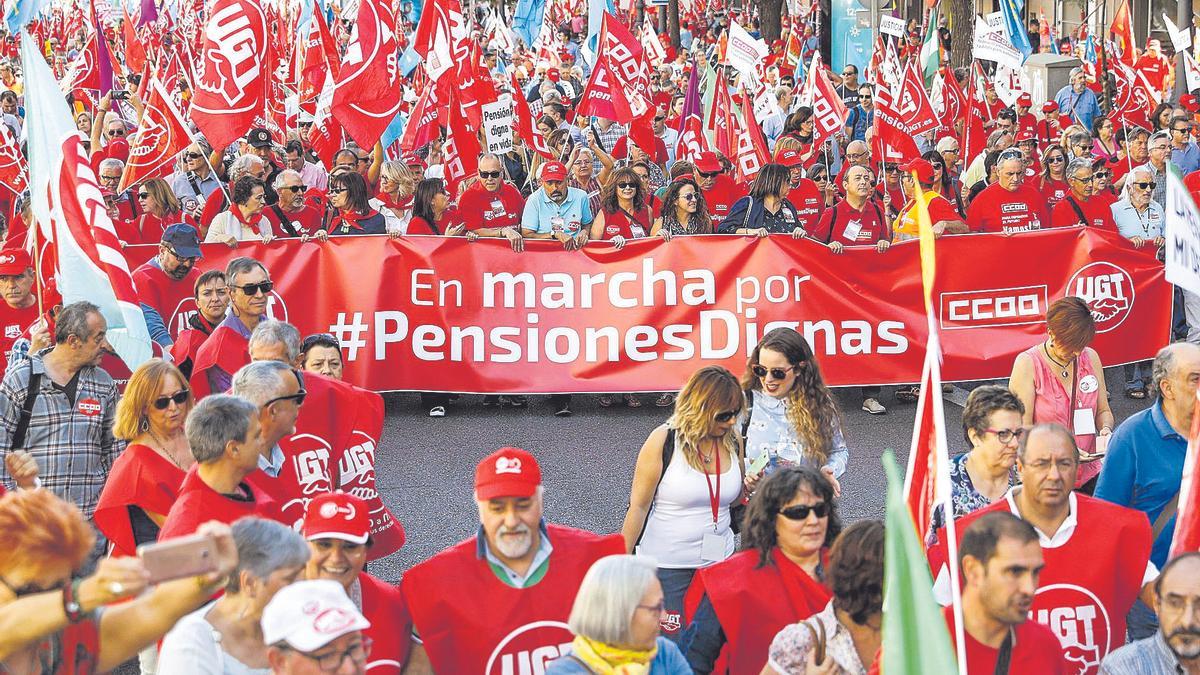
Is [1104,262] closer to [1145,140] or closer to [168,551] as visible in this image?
[1145,140]

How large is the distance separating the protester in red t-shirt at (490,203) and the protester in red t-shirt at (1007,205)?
3.47 m

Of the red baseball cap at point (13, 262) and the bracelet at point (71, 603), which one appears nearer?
the bracelet at point (71, 603)

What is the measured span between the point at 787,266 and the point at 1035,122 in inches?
401

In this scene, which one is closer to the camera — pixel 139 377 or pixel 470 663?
pixel 470 663

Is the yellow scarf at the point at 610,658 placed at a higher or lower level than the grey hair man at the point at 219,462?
lower

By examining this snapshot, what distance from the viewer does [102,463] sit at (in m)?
6.69

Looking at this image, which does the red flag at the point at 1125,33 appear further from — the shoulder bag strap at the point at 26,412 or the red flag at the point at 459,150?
the shoulder bag strap at the point at 26,412

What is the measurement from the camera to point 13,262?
27.9 feet

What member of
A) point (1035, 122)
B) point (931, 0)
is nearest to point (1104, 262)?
point (1035, 122)

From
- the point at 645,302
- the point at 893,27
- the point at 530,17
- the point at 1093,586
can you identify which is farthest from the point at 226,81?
the point at 530,17

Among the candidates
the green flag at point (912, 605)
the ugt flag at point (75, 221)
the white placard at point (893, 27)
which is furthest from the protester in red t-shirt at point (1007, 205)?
the white placard at point (893, 27)

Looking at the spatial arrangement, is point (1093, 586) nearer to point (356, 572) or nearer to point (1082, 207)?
point (356, 572)

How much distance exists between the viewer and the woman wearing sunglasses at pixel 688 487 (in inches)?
230

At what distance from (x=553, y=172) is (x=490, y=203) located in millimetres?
651
